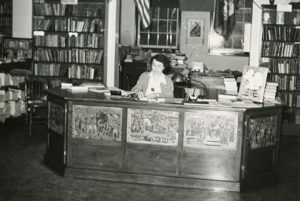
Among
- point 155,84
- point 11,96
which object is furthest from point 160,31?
point 155,84

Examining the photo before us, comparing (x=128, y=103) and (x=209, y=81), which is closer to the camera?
(x=128, y=103)

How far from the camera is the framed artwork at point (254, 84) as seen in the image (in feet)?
→ 17.7

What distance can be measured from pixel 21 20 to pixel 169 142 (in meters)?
6.11

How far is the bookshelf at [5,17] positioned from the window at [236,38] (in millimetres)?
4934

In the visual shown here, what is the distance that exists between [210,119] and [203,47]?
7238mm

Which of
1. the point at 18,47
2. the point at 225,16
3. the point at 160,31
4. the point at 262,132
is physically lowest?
the point at 262,132

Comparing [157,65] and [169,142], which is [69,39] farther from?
[169,142]

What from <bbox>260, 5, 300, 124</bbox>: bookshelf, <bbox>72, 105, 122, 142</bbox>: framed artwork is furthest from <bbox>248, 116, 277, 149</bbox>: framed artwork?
<bbox>260, 5, 300, 124</bbox>: bookshelf

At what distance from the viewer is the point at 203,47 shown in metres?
12.2

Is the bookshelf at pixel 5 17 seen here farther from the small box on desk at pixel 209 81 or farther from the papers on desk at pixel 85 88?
the papers on desk at pixel 85 88

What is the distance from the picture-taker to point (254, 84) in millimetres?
5449

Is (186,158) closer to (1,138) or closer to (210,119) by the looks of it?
(210,119)

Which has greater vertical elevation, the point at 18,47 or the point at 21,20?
the point at 21,20

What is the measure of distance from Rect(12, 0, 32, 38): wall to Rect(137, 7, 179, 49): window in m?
3.38
